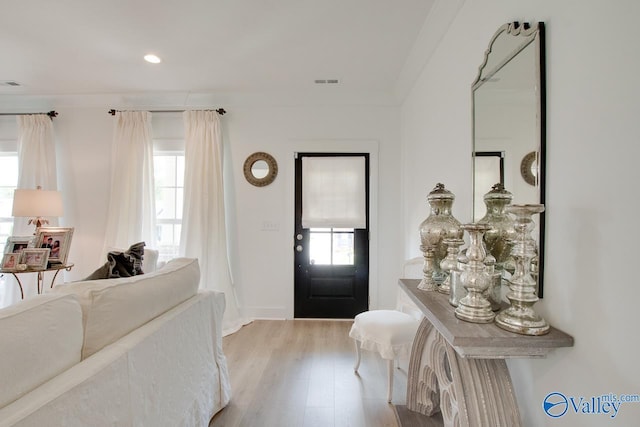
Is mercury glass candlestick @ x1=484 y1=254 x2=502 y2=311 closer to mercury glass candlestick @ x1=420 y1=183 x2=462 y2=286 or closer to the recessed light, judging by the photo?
mercury glass candlestick @ x1=420 y1=183 x2=462 y2=286

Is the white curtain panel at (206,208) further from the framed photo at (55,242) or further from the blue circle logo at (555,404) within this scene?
the blue circle logo at (555,404)

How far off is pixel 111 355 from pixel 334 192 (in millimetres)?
2735

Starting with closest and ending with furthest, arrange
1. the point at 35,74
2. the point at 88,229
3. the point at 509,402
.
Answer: the point at 509,402, the point at 35,74, the point at 88,229

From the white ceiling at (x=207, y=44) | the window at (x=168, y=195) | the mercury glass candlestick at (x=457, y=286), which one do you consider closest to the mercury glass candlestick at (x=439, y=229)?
the mercury glass candlestick at (x=457, y=286)

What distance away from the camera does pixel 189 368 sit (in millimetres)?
1493

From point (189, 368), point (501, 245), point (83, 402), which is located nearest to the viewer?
point (83, 402)

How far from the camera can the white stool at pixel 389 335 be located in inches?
76.6

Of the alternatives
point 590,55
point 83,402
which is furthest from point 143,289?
point 590,55

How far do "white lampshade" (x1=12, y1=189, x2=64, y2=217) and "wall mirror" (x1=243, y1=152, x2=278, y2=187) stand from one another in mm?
2038

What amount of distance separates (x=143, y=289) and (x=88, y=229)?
3.17 meters

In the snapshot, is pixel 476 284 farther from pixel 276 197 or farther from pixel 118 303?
Answer: pixel 276 197

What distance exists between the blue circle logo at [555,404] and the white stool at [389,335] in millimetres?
1008

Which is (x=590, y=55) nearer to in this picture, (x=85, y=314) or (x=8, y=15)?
(x=85, y=314)

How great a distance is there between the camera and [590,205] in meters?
0.85
